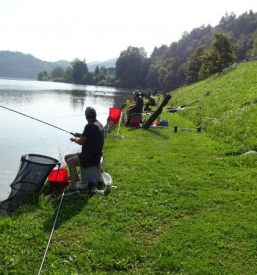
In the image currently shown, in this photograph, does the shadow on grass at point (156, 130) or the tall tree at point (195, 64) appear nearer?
the shadow on grass at point (156, 130)

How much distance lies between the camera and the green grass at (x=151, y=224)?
14.8ft

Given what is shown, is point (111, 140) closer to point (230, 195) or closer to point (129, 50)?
point (230, 195)

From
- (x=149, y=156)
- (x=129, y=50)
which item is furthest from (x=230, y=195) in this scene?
(x=129, y=50)

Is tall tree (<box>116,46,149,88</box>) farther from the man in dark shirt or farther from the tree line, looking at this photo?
the man in dark shirt

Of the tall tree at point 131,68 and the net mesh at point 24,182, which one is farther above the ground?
the tall tree at point 131,68

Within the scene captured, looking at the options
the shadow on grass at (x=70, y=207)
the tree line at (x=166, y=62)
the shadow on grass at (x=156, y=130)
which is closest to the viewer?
the shadow on grass at (x=70, y=207)

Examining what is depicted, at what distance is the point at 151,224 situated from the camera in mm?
5625

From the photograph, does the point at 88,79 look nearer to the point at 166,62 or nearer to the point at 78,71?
the point at 78,71

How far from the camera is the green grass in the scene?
452 centimetres

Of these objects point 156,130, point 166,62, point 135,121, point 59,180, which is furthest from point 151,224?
point 166,62

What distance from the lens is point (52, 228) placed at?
5.41 m

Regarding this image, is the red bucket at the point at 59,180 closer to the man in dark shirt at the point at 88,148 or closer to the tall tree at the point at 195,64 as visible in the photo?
the man in dark shirt at the point at 88,148

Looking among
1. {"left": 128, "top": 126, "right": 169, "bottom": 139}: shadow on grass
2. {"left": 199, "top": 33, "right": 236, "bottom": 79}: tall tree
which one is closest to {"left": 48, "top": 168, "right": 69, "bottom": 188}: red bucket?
{"left": 128, "top": 126, "right": 169, "bottom": 139}: shadow on grass

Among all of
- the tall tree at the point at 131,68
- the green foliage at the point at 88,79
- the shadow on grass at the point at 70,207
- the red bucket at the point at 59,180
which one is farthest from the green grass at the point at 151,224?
the green foliage at the point at 88,79
